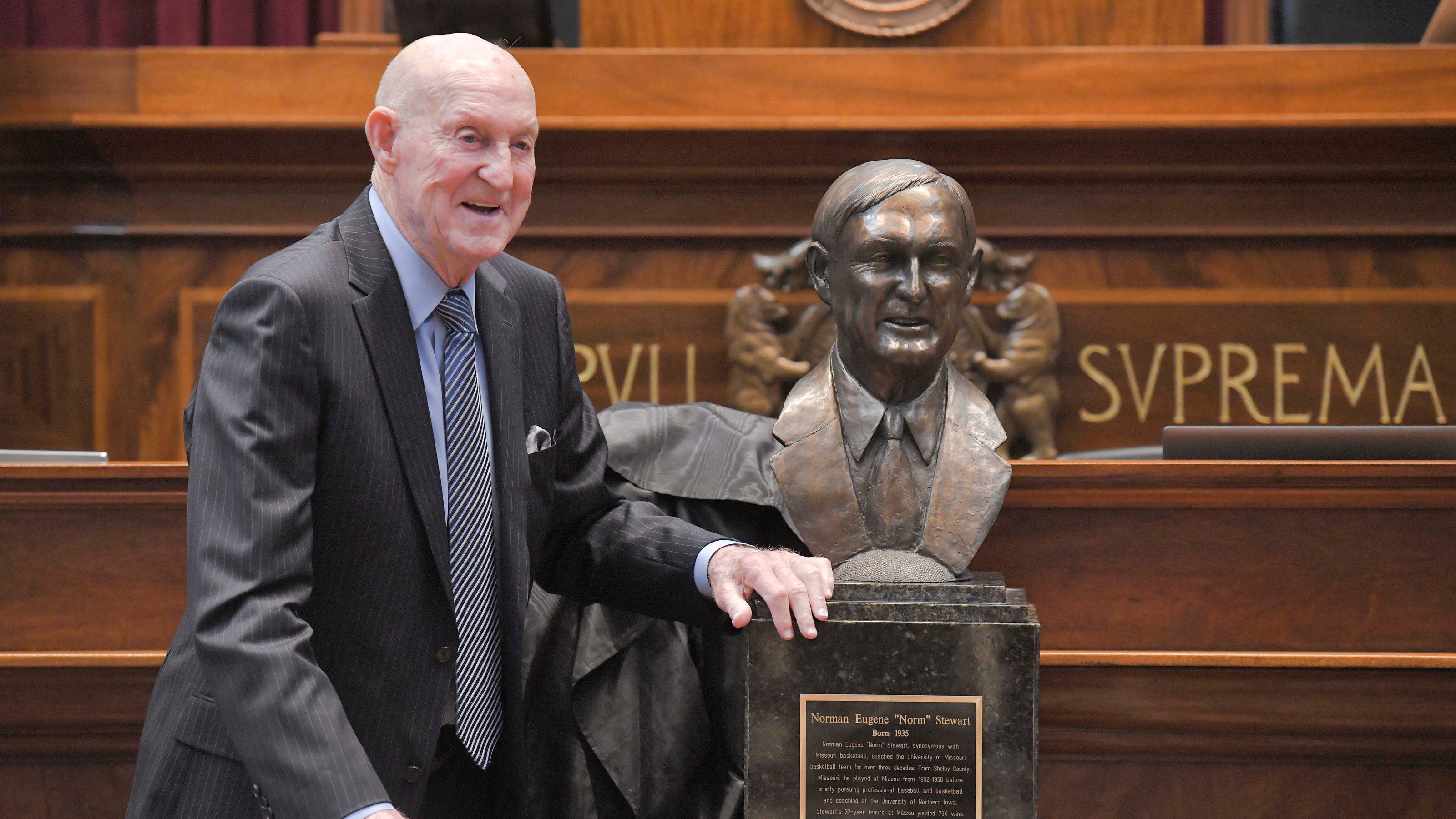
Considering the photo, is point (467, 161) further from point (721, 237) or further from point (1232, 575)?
point (721, 237)

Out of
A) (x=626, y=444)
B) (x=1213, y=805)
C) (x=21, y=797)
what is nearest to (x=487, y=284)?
(x=626, y=444)

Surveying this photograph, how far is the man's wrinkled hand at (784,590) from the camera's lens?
1.78 m

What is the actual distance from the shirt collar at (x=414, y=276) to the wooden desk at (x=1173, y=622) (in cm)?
62

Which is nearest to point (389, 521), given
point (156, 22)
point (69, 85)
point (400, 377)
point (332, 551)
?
point (332, 551)

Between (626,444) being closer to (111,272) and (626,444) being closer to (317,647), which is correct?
(317,647)

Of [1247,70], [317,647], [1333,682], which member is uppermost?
[1247,70]

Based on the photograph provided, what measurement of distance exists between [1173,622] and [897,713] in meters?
0.69

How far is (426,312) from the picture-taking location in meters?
1.90

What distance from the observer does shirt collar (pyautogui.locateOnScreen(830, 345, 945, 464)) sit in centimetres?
224

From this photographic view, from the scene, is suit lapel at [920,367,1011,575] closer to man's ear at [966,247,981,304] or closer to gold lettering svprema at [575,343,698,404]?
man's ear at [966,247,981,304]

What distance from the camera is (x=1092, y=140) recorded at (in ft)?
10.5

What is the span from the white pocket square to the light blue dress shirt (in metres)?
0.07

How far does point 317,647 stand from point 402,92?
723mm

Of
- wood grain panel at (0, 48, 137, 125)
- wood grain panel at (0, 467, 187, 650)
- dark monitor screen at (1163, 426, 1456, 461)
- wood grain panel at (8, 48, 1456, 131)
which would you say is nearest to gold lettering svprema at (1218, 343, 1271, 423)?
wood grain panel at (8, 48, 1456, 131)
